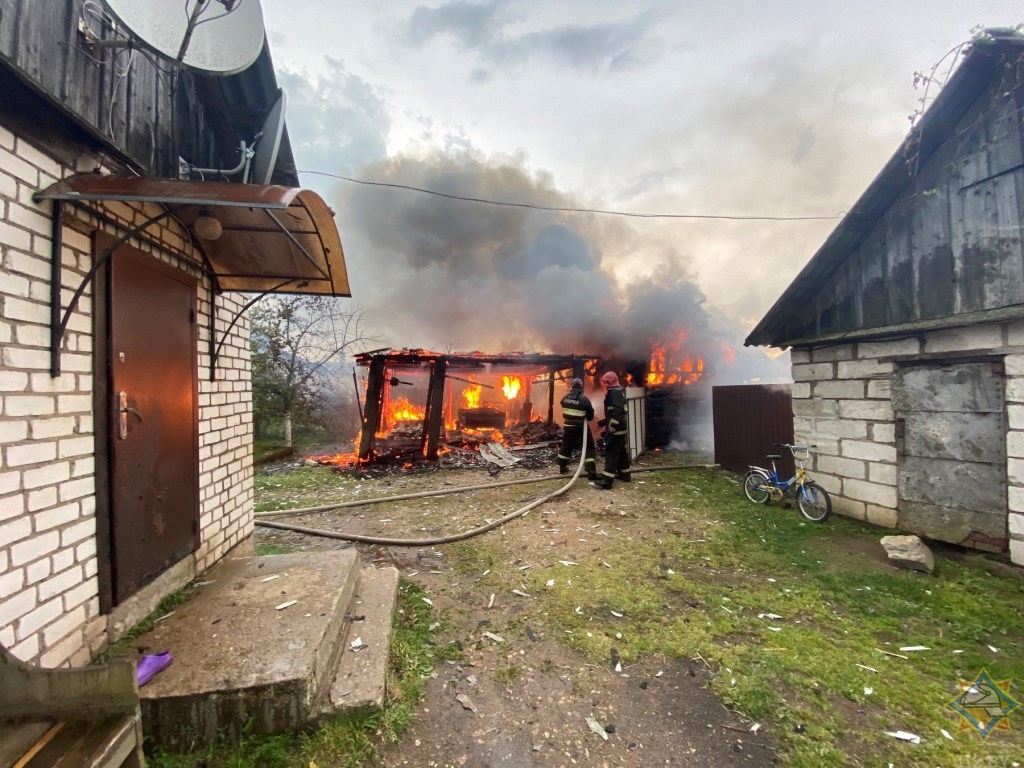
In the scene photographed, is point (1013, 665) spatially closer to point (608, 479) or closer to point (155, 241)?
point (608, 479)

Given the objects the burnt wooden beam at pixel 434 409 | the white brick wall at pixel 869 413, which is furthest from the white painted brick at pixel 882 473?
the burnt wooden beam at pixel 434 409

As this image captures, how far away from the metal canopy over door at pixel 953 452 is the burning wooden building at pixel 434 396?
798 cm

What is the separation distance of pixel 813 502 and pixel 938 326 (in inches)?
112

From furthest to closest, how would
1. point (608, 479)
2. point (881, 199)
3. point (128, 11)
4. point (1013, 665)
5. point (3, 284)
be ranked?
point (608, 479) → point (881, 199) → point (1013, 665) → point (128, 11) → point (3, 284)

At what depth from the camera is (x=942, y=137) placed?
538 cm

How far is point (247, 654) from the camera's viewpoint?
2.63 metres

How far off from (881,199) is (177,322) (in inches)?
334

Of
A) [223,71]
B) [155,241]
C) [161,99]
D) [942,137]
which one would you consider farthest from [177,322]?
[942,137]

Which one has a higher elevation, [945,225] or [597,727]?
[945,225]

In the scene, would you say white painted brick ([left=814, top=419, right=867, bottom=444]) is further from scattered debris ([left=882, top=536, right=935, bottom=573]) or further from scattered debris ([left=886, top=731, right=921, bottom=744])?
scattered debris ([left=886, top=731, right=921, bottom=744])

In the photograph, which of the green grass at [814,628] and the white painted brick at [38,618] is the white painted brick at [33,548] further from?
the green grass at [814,628]

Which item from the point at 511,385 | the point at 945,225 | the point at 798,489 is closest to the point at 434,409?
the point at 511,385

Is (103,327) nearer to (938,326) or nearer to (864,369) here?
(938,326)

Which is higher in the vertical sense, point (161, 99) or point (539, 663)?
point (161, 99)
